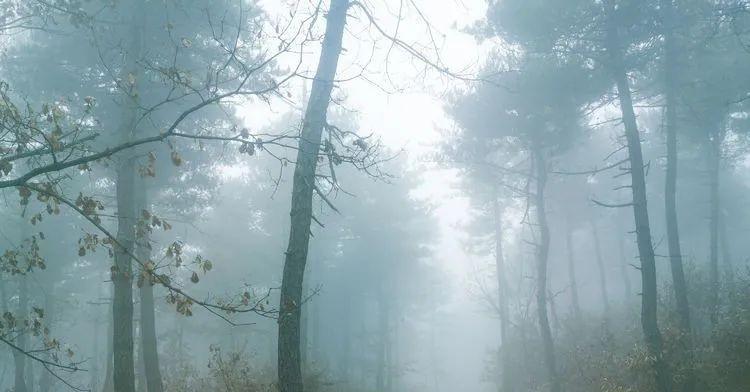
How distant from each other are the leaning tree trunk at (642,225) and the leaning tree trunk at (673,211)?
2.34 feet

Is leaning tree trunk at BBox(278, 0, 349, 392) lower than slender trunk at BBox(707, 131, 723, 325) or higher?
lower

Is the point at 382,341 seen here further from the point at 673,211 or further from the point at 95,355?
the point at 95,355

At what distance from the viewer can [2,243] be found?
23.6 metres

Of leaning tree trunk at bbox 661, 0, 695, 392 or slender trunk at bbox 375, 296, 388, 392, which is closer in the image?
leaning tree trunk at bbox 661, 0, 695, 392

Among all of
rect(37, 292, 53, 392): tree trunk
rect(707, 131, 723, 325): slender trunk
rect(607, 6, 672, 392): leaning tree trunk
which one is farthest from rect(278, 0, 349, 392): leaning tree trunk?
rect(707, 131, 723, 325): slender trunk

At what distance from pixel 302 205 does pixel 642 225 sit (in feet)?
29.6

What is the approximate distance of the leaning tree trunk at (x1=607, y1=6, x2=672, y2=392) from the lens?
34.7 ft

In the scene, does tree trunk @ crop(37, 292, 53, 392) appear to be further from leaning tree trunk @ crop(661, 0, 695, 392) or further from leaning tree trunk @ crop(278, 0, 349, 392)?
leaning tree trunk @ crop(661, 0, 695, 392)

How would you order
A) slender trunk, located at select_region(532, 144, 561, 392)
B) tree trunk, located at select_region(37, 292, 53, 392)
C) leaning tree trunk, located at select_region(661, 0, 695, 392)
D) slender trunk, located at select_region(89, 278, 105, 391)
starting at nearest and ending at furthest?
leaning tree trunk, located at select_region(661, 0, 695, 392), slender trunk, located at select_region(532, 144, 561, 392), tree trunk, located at select_region(37, 292, 53, 392), slender trunk, located at select_region(89, 278, 105, 391)

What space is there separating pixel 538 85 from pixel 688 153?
2431 cm

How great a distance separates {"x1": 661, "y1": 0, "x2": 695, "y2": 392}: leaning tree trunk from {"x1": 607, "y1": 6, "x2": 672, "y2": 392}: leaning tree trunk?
712 mm

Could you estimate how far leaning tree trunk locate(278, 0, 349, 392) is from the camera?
6.14 metres

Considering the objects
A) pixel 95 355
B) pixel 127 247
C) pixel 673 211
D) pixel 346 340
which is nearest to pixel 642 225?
pixel 673 211

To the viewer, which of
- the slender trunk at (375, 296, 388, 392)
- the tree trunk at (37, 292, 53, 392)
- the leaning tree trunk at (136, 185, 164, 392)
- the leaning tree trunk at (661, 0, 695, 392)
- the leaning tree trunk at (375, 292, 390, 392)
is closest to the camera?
the leaning tree trunk at (661, 0, 695, 392)
